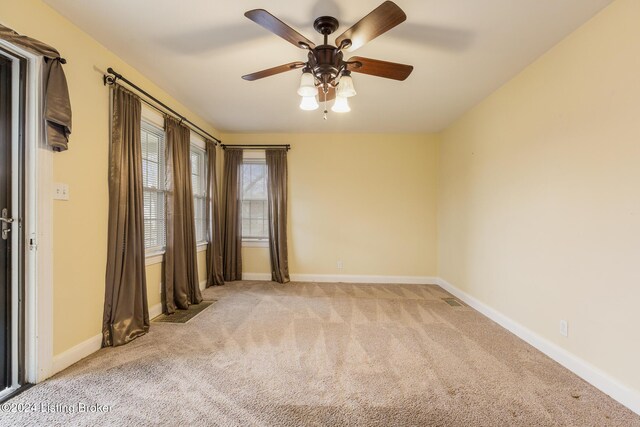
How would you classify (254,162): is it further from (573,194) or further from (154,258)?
(573,194)

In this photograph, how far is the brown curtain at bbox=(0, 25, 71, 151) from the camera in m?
1.82

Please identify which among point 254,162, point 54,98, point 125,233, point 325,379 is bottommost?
point 325,379

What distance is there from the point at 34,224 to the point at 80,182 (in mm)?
426

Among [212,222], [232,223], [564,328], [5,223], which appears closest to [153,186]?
[212,222]

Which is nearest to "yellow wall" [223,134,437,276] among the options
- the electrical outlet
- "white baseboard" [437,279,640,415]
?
"white baseboard" [437,279,640,415]

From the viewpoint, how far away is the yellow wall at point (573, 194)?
173 centimetres

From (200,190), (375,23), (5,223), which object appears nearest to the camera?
(375,23)

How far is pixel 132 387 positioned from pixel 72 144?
5.66 ft

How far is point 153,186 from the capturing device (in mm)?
3113

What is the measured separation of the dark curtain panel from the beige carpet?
1.32 meters

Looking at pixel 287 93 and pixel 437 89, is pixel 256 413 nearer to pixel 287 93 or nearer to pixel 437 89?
pixel 287 93

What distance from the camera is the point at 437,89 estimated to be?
3.04 m

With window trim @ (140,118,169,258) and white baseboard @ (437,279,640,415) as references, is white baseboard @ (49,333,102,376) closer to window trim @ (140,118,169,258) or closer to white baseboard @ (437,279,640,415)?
window trim @ (140,118,169,258)

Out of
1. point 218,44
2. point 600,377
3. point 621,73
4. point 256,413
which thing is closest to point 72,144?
point 218,44
